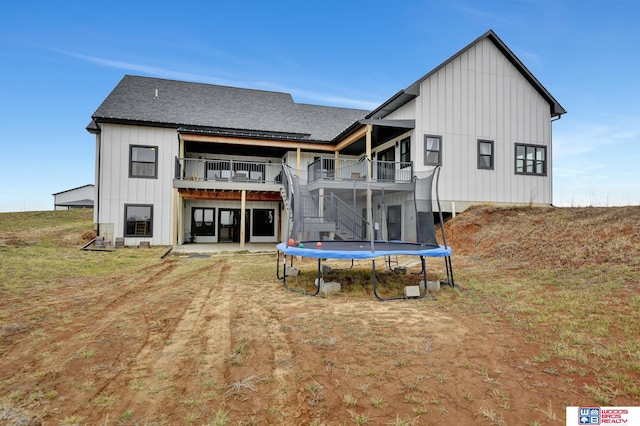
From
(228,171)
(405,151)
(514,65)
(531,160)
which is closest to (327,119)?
(228,171)

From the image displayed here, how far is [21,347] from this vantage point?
4184 mm

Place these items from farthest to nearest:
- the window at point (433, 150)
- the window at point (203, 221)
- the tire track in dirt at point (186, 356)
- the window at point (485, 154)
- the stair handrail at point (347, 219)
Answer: the window at point (203, 221) < the window at point (485, 154) < the window at point (433, 150) < the stair handrail at point (347, 219) < the tire track in dirt at point (186, 356)

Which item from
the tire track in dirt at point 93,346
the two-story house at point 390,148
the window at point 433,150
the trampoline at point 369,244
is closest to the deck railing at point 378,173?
the two-story house at point 390,148

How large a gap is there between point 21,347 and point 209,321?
7.43ft

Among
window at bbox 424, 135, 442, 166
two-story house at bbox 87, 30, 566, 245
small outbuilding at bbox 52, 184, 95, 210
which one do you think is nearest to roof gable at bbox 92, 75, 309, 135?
two-story house at bbox 87, 30, 566, 245

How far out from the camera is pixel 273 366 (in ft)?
11.9

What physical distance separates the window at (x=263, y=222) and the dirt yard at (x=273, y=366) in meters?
16.3

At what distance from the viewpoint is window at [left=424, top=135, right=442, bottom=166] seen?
15836mm

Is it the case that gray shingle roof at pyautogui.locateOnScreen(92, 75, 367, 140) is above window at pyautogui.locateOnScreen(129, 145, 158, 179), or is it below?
above

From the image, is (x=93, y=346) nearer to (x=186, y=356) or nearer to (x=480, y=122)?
→ (x=186, y=356)

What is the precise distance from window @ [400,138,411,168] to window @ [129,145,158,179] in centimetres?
1278

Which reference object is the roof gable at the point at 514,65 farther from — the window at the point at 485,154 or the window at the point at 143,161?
the window at the point at 143,161

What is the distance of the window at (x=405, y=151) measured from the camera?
1625 cm

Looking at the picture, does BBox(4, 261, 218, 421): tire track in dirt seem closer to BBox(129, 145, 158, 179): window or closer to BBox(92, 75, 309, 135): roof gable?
BBox(129, 145, 158, 179): window
